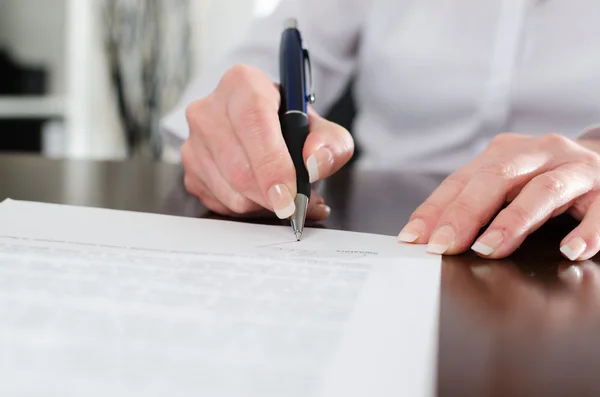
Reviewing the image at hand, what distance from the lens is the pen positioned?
0.43m

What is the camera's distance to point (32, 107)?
2.09 meters

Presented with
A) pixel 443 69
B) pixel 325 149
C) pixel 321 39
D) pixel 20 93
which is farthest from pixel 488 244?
pixel 20 93

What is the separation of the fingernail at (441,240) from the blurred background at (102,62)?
1912 mm

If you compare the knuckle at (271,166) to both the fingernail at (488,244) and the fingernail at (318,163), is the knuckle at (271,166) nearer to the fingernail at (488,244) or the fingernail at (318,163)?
the fingernail at (318,163)

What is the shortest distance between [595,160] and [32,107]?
1.97 m

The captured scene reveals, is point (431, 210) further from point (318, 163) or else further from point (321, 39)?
point (321, 39)

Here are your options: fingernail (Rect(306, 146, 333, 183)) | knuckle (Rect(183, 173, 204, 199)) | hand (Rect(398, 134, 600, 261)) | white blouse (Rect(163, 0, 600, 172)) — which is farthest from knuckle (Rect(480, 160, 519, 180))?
white blouse (Rect(163, 0, 600, 172))

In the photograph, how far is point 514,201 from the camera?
410mm

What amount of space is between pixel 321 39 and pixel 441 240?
0.59 metres

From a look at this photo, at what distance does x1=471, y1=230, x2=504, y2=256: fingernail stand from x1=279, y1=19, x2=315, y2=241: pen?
110mm

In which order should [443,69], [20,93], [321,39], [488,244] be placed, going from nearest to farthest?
[488,244] → [443,69] → [321,39] → [20,93]

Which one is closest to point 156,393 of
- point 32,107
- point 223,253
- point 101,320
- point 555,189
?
point 101,320

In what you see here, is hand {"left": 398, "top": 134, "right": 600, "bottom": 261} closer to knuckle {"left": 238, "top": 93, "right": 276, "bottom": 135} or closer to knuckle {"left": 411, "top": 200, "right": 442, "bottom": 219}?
knuckle {"left": 411, "top": 200, "right": 442, "bottom": 219}

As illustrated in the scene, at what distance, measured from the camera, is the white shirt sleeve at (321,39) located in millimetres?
874
